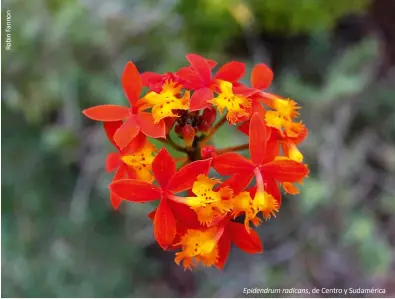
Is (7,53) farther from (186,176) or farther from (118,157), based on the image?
(186,176)

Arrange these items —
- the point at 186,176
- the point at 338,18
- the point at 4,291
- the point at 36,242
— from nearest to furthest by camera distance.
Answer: the point at 186,176
the point at 4,291
the point at 36,242
the point at 338,18

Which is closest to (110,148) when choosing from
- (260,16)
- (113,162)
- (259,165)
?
(260,16)

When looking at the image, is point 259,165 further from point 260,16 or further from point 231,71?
point 260,16

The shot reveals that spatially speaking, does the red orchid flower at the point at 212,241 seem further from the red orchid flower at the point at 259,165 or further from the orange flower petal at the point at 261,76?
the orange flower petal at the point at 261,76

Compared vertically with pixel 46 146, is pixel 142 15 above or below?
above

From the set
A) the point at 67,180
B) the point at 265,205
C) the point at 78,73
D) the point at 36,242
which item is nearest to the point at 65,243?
the point at 36,242
